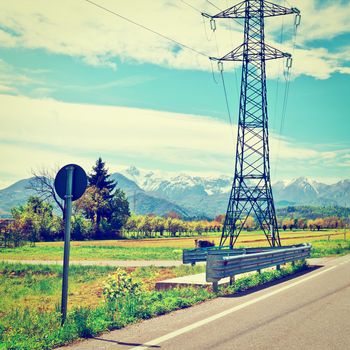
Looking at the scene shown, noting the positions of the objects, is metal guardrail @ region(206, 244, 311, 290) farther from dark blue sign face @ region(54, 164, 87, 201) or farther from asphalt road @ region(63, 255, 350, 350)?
dark blue sign face @ region(54, 164, 87, 201)

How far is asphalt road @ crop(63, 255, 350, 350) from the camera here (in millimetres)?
6012

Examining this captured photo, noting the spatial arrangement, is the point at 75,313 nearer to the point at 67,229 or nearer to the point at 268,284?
the point at 67,229

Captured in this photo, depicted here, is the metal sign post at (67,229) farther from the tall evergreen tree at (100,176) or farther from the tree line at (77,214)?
the tall evergreen tree at (100,176)

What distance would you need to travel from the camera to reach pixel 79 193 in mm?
7488

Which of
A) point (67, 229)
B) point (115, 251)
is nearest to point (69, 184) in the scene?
point (67, 229)

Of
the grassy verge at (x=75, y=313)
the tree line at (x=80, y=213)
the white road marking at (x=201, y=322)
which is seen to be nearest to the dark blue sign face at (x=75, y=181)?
the grassy verge at (x=75, y=313)

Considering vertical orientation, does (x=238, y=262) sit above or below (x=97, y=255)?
above

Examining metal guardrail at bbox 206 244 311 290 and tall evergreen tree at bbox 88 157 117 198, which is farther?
tall evergreen tree at bbox 88 157 117 198

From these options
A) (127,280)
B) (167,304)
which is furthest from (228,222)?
(167,304)

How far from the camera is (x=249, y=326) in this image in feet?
23.3

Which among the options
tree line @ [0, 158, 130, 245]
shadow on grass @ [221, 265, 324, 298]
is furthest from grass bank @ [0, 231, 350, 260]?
shadow on grass @ [221, 265, 324, 298]

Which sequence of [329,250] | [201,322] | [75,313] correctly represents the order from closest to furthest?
1. [201,322]
2. [75,313]
3. [329,250]

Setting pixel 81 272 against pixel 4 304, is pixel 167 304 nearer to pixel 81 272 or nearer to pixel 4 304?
pixel 4 304

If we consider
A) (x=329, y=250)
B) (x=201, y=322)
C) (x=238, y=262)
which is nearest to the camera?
(x=201, y=322)
